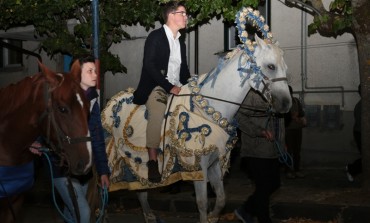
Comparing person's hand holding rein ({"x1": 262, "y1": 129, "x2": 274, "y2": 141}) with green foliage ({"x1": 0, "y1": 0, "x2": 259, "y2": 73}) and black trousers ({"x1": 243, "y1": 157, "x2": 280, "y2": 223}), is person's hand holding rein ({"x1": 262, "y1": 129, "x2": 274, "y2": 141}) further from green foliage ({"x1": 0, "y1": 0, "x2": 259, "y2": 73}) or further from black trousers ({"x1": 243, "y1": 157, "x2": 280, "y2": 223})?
green foliage ({"x1": 0, "y1": 0, "x2": 259, "y2": 73})

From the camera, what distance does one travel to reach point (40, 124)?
5.02 metres

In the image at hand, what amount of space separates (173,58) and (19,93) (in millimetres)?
2951

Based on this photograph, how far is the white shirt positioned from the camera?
7.62 meters

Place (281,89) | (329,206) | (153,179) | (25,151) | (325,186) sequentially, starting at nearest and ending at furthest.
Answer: (25,151)
(281,89)
(153,179)
(329,206)
(325,186)

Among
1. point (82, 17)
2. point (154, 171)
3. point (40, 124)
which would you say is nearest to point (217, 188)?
point (154, 171)

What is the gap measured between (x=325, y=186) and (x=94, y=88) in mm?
6507

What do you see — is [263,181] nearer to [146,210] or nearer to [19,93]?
[146,210]

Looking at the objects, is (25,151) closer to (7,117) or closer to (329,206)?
(7,117)

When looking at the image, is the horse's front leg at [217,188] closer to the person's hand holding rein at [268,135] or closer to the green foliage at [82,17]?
the person's hand holding rein at [268,135]

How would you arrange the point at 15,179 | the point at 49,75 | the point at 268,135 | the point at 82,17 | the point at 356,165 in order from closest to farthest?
the point at 49,75 < the point at 15,179 < the point at 268,135 < the point at 356,165 < the point at 82,17

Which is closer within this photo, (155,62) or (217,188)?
(155,62)

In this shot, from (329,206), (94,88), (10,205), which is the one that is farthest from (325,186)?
(10,205)

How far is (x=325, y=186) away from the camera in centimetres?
1152

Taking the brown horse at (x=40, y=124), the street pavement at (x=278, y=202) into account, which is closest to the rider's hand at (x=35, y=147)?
the brown horse at (x=40, y=124)
